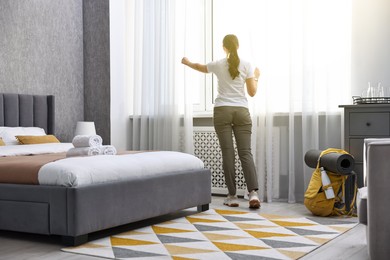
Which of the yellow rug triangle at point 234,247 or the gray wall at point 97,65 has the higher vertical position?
the gray wall at point 97,65

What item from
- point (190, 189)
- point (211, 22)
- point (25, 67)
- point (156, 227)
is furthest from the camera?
point (211, 22)

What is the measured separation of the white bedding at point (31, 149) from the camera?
4.17m

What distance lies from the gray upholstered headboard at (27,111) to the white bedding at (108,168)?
1742mm

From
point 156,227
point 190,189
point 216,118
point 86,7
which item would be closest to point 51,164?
point 156,227

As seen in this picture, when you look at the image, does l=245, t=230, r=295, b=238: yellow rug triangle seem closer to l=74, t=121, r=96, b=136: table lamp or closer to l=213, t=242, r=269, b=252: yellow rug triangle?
l=213, t=242, r=269, b=252: yellow rug triangle

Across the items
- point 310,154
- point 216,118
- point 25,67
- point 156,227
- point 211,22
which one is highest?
point 211,22

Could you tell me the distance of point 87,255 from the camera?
305 cm

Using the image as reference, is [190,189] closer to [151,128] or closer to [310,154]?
[310,154]

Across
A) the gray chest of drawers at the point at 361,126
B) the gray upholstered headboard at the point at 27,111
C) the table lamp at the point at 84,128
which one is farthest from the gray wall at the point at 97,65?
the gray chest of drawers at the point at 361,126

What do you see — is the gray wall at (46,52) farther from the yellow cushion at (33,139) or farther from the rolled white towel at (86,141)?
the rolled white towel at (86,141)

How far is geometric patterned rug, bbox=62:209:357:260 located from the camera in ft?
10.2

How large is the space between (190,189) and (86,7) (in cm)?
291

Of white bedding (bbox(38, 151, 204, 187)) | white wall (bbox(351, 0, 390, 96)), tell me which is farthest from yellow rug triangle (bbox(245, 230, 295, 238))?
white wall (bbox(351, 0, 390, 96))

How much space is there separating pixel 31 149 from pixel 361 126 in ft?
8.41
